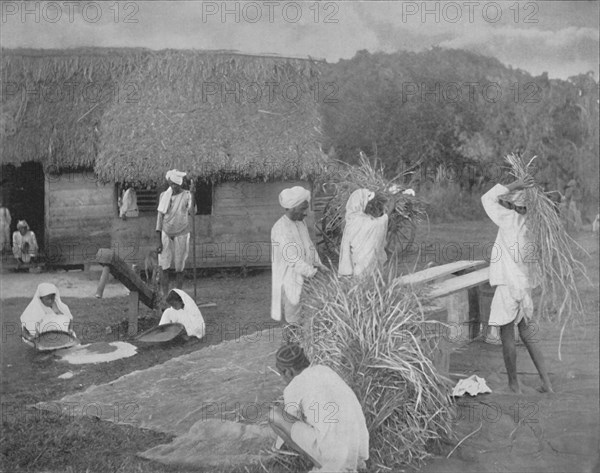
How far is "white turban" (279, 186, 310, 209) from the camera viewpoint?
529cm

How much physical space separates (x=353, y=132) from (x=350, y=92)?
0.31 m

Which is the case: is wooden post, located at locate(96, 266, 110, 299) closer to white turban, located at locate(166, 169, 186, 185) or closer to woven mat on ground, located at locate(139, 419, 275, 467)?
white turban, located at locate(166, 169, 186, 185)

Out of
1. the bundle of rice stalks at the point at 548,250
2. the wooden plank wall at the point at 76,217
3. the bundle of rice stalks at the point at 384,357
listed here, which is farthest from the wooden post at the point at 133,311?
the bundle of rice stalks at the point at 548,250

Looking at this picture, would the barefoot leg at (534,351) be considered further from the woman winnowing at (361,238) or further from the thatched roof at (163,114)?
the thatched roof at (163,114)

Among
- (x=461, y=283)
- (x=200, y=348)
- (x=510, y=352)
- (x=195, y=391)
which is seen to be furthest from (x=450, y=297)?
(x=195, y=391)

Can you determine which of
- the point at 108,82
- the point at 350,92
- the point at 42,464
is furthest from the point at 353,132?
the point at 42,464

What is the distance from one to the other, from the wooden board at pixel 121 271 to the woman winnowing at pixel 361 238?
1343mm

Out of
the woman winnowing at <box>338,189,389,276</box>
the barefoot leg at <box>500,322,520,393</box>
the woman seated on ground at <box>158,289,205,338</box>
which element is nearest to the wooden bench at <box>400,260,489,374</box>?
the woman winnowing at <box>338,189,389,276</box>

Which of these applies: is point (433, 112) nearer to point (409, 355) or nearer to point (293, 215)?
point (293, 215)

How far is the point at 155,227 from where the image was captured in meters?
5.34

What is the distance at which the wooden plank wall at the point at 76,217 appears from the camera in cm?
532

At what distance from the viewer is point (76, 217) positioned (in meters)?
5.35

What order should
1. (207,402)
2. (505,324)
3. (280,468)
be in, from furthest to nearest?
1. (505,324)
2. (207,402)
3. (280,468)

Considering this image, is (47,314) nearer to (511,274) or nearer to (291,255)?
(291,255)
